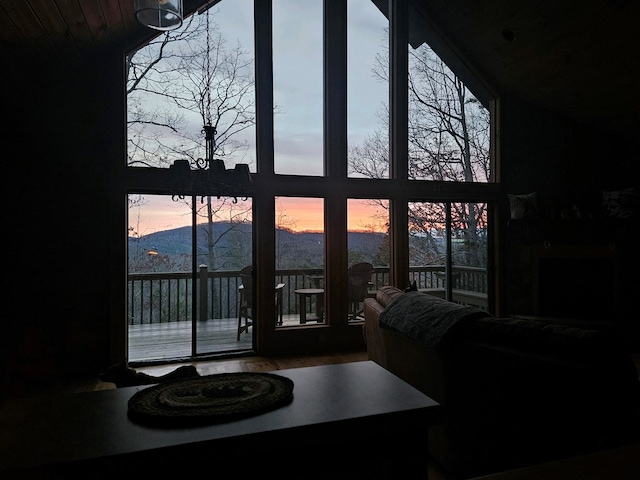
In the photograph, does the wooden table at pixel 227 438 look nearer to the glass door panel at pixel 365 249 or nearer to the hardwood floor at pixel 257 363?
the hardwood floor at pixel 257 363

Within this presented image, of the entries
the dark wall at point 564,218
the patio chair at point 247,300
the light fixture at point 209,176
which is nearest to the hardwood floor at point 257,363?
the patio chair at point 247,300

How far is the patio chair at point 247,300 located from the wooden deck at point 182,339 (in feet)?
0.26

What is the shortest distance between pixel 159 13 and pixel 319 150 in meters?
3.18

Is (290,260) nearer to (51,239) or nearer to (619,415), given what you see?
(51,239)

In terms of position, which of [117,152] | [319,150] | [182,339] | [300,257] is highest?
[319,150]

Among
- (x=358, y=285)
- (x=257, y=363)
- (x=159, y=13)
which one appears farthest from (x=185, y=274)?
(x=159, y=13)

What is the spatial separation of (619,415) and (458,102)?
204 inches

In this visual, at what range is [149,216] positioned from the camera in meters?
4.94

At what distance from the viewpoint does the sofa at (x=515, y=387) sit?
186 cm

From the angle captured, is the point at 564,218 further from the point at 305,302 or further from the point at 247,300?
the point at 247,300

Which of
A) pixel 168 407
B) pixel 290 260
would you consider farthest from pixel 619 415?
pixel 290 260

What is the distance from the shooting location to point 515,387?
6.76 feet

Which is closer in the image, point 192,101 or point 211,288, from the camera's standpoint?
point 192,101

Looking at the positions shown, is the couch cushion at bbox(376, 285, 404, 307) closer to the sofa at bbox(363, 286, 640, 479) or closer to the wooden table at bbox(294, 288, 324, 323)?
the sofa at bbox(363, 286, 640, 479)
